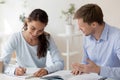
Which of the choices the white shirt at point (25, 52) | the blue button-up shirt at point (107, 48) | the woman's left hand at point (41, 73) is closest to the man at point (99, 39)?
the blue button-up shirt at point (107, 48)

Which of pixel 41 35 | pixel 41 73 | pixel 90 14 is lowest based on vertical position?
pixel 41 73

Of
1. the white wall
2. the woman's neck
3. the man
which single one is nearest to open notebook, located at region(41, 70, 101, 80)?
the man

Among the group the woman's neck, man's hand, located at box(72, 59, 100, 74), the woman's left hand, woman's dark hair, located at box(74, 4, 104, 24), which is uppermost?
woman's dark hair, located at box(74, 4, 104, 24)

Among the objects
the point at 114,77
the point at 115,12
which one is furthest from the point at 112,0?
the point at 114,77

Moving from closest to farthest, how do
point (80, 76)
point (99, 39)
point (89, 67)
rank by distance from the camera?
1. point (89, 67)
2. point (80, 76)
3. point (99, 39)

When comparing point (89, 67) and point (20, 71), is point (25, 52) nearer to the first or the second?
point (20, 71)

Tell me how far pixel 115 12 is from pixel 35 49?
1.53m

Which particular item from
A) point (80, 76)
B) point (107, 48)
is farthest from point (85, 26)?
point (80, 76)

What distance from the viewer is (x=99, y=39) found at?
1.73 metres

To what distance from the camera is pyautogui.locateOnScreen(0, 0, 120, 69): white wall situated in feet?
10.3

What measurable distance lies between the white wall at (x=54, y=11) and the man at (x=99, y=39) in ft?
4.67

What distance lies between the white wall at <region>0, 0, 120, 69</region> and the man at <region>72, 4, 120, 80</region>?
1.42 m

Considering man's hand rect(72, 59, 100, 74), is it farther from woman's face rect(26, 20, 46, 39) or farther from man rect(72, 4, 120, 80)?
woman's face rect(26, 20, 46, 39)

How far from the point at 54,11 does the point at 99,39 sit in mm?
1898
